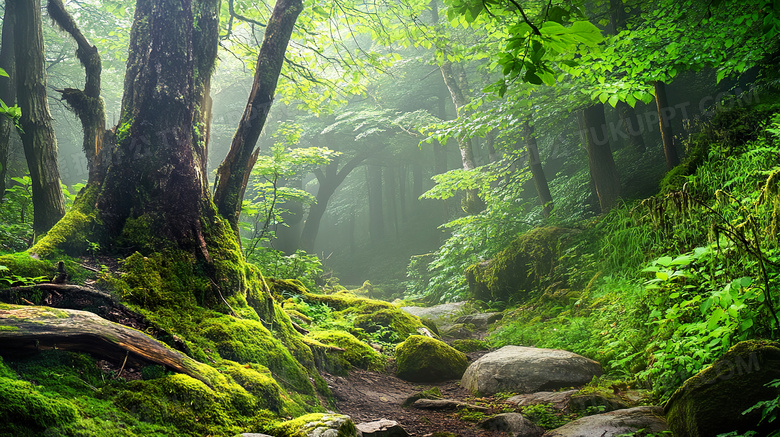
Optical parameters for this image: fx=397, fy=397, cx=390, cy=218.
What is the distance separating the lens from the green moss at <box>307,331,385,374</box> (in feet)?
16.5

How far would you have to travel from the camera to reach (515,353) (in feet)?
15.6

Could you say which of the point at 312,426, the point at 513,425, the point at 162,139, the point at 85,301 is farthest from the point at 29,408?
the point at 513,425

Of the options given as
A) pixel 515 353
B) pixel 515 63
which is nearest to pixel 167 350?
pixel 515 63

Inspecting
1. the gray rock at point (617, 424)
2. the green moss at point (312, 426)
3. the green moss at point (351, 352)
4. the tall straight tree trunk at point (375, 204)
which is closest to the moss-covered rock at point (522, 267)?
the green moss at point (351, 352)

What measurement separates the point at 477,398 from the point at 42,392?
3764mm

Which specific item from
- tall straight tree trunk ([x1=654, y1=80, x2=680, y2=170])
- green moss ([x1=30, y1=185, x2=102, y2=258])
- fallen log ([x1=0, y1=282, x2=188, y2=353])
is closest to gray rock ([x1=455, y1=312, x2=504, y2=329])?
tall straight tree trunk ([x1=654, y1=80, x2=680, y2=170])

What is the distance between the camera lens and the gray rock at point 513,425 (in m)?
3.15

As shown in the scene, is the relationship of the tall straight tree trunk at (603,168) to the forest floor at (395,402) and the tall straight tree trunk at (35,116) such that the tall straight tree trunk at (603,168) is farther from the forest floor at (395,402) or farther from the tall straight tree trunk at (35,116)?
the tall straight tree trunk at (35,116)

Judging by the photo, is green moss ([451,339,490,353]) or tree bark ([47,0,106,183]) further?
green moss ([451,339,490,353])

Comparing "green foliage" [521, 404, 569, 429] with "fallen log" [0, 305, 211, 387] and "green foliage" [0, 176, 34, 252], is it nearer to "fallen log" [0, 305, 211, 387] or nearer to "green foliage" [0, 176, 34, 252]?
"fallen log" [0, 305, 211, 387]

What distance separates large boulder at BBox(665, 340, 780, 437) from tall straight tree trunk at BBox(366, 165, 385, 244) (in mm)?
25830

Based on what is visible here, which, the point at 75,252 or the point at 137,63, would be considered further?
the point at 137,63

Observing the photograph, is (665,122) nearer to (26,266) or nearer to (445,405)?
(445,405)

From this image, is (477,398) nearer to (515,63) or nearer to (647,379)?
(647,379)
